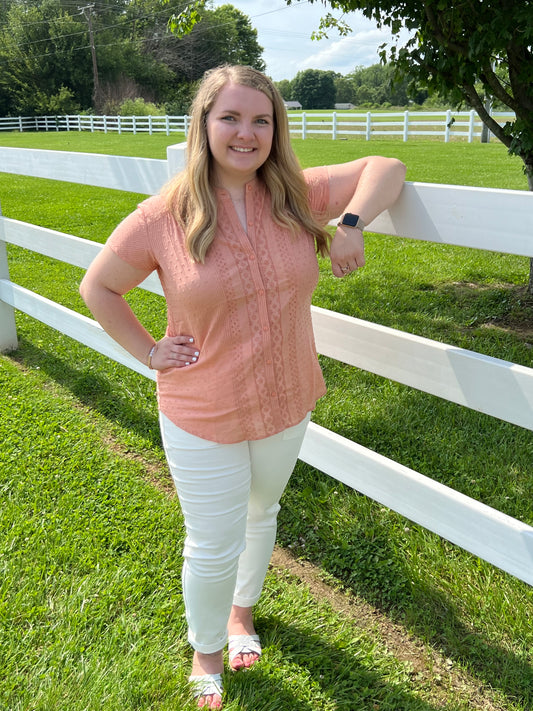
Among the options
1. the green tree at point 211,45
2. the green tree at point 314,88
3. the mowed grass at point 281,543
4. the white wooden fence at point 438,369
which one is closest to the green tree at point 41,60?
the green tree at point 211,45

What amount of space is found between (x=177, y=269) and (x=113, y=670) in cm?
129

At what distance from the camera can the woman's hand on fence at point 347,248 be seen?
1958mm

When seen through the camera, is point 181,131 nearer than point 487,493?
No

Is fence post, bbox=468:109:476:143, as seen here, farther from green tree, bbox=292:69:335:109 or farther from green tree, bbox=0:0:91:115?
green tree, bbox=292:69:335:109

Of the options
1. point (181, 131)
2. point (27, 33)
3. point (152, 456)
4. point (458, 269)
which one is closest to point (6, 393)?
point (152, 456)

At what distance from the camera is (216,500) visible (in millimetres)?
1925

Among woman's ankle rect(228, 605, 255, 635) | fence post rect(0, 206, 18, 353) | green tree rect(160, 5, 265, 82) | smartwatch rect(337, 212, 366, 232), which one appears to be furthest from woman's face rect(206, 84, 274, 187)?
green tree rect(160, 5, 265, 82)

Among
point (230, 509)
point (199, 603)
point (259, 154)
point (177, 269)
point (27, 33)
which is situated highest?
point (27, 33)

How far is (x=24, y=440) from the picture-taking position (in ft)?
11.9

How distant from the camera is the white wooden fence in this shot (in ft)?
6.36

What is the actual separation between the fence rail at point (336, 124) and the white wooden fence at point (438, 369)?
9306 mm

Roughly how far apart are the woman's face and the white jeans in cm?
76

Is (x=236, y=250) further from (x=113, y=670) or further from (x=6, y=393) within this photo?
(x=6, y=393)

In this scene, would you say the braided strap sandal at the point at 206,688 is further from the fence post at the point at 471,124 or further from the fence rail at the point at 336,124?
the fence post at the point at 471,124
